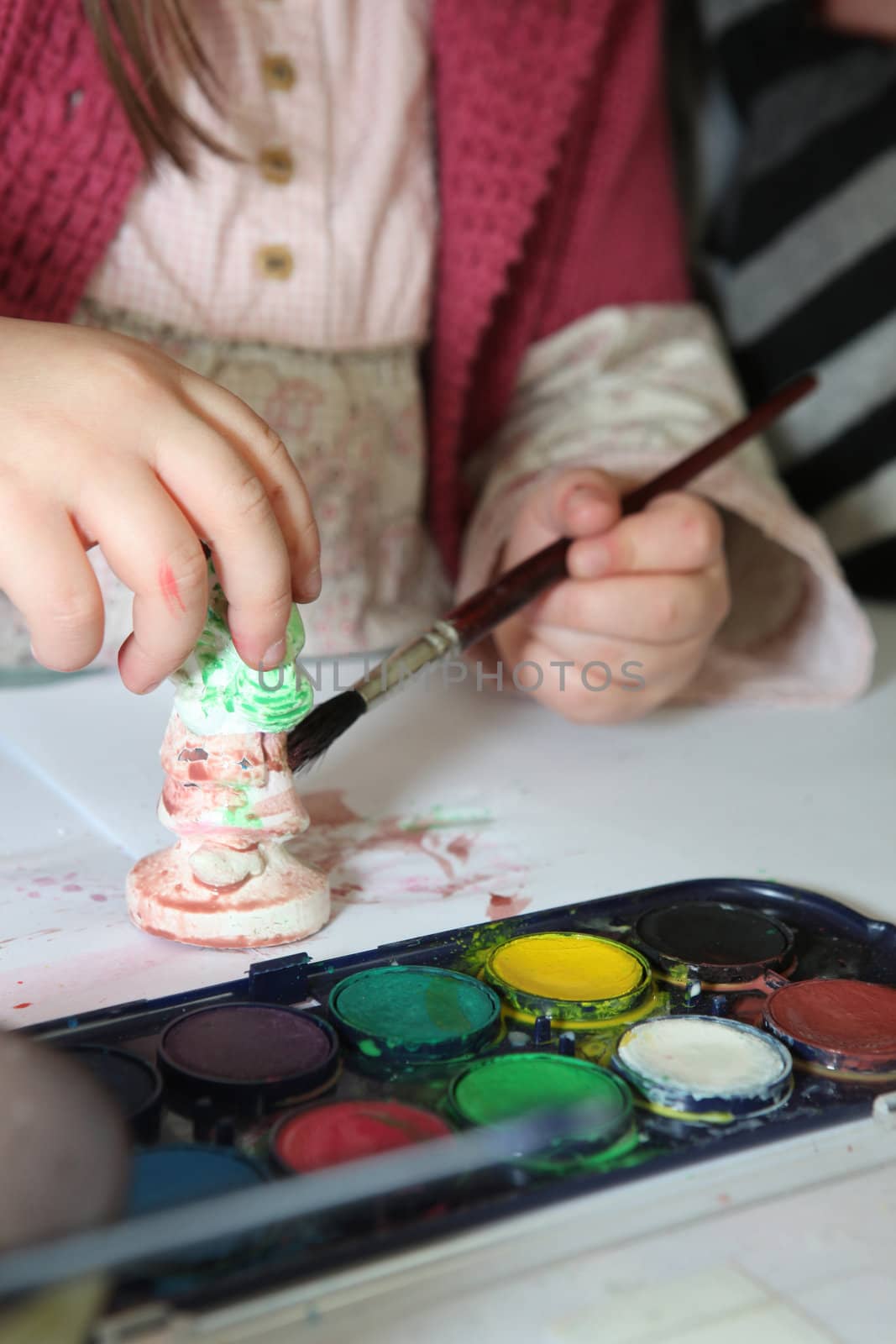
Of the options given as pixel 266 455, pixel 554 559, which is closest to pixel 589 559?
pixel 554 559

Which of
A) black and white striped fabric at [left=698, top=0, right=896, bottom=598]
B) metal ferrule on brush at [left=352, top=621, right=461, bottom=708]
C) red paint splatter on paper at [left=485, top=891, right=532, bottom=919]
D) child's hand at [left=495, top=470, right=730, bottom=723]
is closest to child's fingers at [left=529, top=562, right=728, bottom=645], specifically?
child's hand at [left=495, top=470, right=730, bottom=723]

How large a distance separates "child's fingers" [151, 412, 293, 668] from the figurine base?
0.30ft

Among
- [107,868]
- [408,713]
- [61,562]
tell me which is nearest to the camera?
[61,562]

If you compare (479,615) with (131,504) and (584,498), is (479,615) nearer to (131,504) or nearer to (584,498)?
(584,498)

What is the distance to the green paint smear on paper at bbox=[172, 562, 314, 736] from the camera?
1.56 ft

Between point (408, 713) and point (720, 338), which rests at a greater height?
point (720, 338)

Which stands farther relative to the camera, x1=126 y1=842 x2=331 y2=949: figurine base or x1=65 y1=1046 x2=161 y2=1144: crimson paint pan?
x1=126 y1=842 x2=331 y2=949: figurine base

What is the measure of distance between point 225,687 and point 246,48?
1.46ft

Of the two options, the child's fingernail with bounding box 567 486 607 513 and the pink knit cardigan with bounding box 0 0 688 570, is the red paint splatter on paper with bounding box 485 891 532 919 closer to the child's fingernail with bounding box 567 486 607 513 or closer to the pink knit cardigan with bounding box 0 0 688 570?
the child's fingernail with bounding box 567 486 607 513

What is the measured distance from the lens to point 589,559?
26.0 inches

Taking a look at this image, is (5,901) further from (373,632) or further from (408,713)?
(373,632)

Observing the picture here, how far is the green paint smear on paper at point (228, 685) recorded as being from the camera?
0.47m

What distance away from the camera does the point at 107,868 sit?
0.53 metres

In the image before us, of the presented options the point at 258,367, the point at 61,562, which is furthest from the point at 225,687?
the point at 258,367
